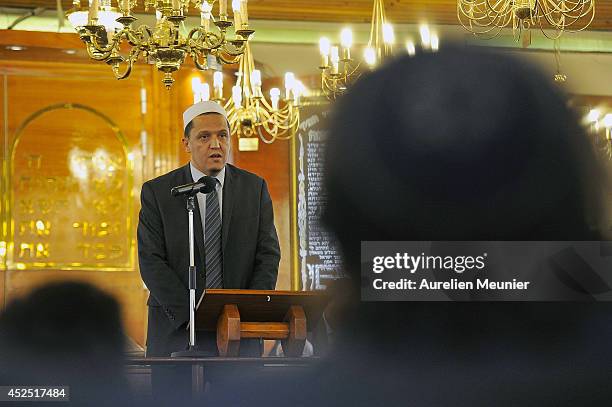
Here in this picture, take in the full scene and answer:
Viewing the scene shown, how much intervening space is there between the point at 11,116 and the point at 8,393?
7.45m

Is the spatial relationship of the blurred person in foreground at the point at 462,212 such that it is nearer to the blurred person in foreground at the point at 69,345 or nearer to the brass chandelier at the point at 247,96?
the blurred person in foreground at the point at 69,345

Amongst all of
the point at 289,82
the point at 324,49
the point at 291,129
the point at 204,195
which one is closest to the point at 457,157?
the point at 204,195

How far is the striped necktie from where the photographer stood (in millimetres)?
3318

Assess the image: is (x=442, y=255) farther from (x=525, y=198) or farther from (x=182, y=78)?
(x=182, y=78)

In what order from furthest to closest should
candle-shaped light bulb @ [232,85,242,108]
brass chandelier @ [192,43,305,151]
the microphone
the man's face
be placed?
candle-shaped light bulb @ [232,85,242,108] → brass chandelier @ [192,43,305,151] → the man's face → the microphone

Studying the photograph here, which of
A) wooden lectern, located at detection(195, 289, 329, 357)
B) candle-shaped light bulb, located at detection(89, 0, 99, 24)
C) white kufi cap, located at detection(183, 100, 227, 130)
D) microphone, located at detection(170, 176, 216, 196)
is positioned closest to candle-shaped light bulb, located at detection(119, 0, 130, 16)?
candle-shaped light bulb, located at detection(89, 0, 99, 24)

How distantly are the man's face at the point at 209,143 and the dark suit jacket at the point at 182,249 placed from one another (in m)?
0.10

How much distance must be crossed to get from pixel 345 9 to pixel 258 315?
233 inches

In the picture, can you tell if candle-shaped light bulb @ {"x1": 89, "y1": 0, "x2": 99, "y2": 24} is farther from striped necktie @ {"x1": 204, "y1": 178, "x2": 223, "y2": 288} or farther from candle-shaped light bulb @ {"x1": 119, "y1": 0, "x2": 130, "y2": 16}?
striped necktie @ {"x1": 204, "y1": 178, "x2": 223, "y2": 288}

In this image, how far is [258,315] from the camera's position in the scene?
112 inches

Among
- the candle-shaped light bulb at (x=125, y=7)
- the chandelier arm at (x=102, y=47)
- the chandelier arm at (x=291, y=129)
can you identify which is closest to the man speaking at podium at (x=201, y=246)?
the candle-shaped light bulb at (x=125, y=7)

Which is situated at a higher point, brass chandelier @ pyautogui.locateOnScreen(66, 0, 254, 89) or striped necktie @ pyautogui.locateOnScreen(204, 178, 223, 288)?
brass chandelier @ pyautogui.locateOnScreen(66, 0, 254, 89)

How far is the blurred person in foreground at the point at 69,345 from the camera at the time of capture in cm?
101

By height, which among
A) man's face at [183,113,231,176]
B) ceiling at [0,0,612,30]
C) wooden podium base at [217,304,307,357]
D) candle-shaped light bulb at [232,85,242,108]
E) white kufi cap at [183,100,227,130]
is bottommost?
wooden podium base at [217,304,307,357]
